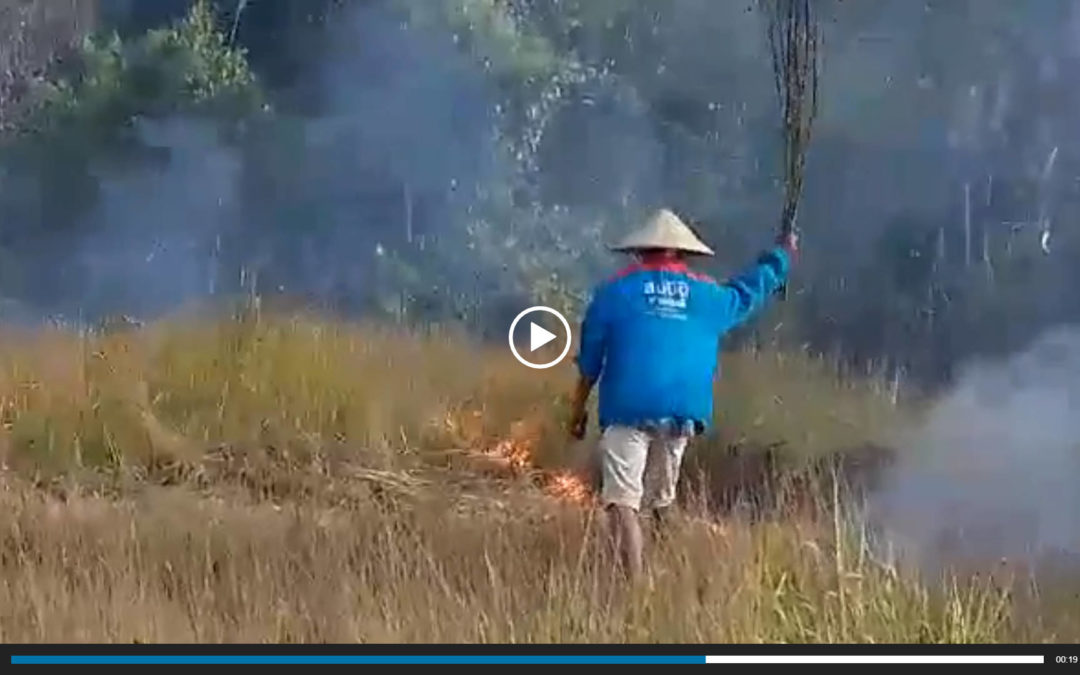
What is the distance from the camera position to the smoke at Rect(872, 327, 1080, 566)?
15.9ft

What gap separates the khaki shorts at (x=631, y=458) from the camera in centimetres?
458

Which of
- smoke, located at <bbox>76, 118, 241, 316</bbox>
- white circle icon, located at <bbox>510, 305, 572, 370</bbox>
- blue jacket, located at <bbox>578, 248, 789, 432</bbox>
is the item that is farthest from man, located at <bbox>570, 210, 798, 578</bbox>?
smoke, located at <bbox>76, 118, 241, 316</bbox>

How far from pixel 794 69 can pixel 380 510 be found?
6.34 ft

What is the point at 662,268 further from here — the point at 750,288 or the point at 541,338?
the point at 541,338

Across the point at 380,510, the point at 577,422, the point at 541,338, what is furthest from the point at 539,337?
the point at 380,510

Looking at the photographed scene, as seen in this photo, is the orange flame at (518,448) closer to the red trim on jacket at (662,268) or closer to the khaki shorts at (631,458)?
the khaki shorts at (631,458)

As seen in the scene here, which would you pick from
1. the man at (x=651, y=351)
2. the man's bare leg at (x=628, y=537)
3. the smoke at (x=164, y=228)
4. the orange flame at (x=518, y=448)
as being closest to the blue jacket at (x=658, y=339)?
the man at (x=651, y=351)

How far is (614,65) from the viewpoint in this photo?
5465mm

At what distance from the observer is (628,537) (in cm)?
458

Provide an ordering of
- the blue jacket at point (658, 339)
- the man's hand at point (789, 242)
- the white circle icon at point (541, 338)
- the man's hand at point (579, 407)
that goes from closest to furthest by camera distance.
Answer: the blue jacket at point (658, 339)
the man's hand at point (579, 407)
the man's hand at point (789, 242)
the white circle icon at point (541, 338)

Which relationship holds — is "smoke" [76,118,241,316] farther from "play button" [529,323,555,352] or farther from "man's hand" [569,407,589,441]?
"man's hand" [569,407,589,441]

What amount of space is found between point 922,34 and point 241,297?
93.4 inches

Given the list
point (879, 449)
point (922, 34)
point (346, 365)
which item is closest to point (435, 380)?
point (346, 365)

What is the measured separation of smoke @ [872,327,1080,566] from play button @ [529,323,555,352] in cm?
114
